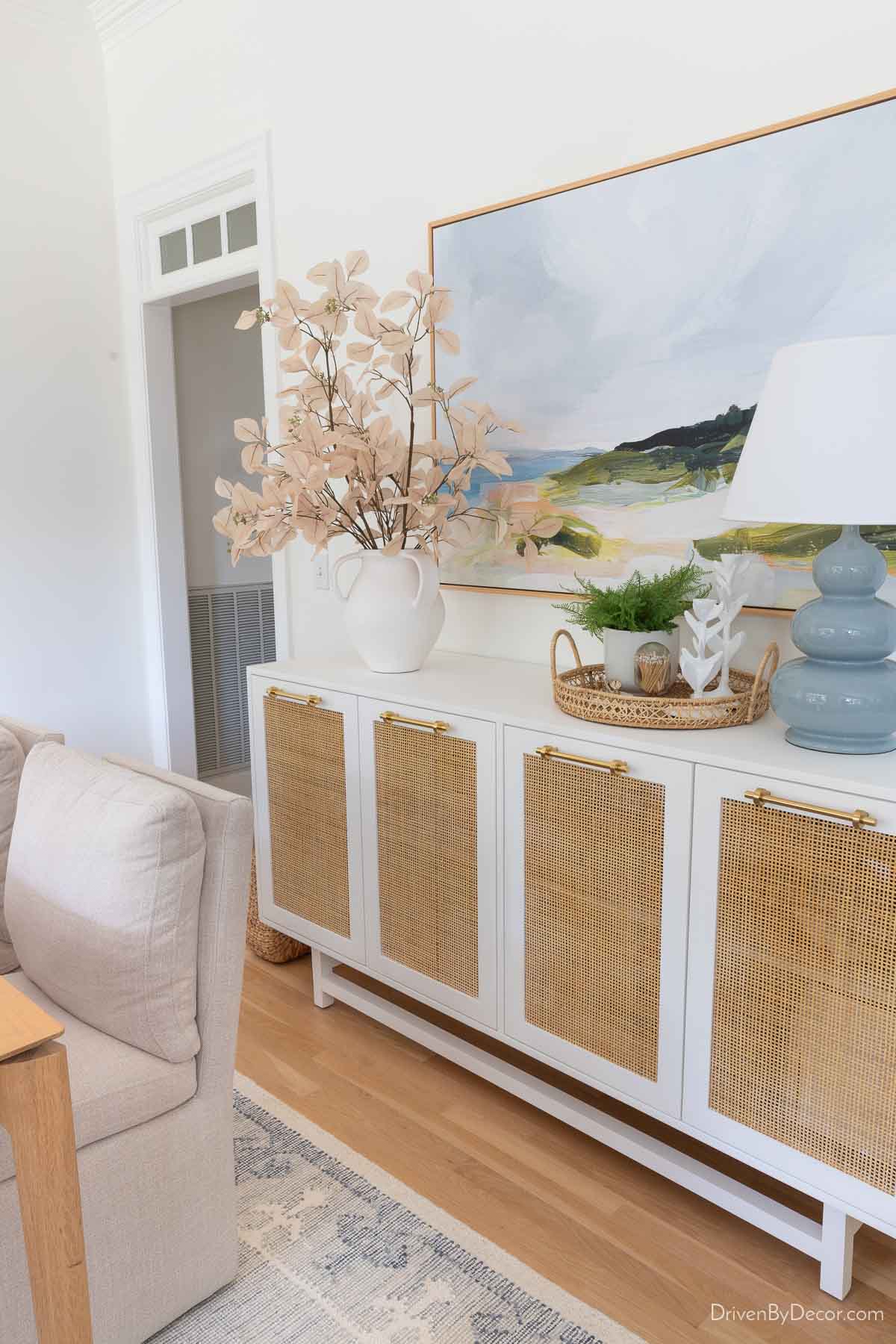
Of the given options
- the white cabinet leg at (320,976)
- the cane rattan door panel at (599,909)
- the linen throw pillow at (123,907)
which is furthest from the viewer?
the white cabinet leg at (320,976)

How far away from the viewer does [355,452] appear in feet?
6.87

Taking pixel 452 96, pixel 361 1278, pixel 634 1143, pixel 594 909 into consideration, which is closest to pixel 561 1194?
pixel 634 1143

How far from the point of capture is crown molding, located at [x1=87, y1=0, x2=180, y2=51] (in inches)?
125

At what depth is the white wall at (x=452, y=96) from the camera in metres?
1.79

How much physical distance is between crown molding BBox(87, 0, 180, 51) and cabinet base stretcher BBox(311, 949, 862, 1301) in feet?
9.79

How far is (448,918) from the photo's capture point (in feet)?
6.64

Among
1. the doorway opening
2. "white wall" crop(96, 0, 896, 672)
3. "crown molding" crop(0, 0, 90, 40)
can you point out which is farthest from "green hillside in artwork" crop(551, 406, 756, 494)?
"crown molding" crop(0, 0, 90, 40)

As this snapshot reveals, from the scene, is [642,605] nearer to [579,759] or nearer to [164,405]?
[579,759]

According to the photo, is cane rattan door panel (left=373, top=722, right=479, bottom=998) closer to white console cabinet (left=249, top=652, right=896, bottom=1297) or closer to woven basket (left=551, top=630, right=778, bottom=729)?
white console cabinet (left=249, top=652, right=896, bottom=1297)

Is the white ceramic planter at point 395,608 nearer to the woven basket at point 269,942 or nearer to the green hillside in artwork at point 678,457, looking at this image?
the green hillside in artwork at point 678,457

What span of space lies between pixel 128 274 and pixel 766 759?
3099 mm

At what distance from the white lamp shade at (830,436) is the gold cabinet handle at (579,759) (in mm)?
462

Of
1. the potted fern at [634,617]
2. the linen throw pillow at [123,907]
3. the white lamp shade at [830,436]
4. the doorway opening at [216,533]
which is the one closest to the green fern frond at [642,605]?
the potted fern at [634,617]

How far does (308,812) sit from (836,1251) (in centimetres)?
136
